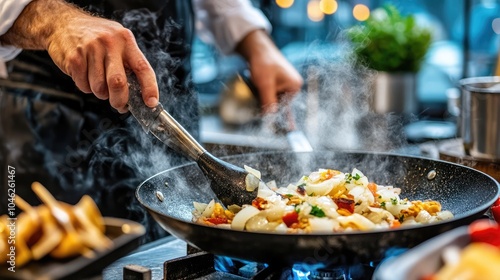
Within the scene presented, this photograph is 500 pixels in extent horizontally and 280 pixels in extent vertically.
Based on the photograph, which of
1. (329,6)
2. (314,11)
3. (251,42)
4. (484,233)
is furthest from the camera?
(314,11)

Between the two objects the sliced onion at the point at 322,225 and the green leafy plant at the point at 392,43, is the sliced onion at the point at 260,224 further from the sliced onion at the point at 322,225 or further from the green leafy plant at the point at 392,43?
the green leafy plant at the point at 392,43

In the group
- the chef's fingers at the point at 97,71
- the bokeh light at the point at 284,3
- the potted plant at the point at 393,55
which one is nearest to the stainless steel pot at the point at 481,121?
the chef's fingers at the point at 97,71

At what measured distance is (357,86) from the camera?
10.2ft

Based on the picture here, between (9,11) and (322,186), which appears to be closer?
(322,186)

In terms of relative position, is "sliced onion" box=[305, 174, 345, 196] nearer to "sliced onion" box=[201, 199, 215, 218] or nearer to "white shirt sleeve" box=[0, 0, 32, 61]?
"sliced onion" box=[201, 199, 215, 218]

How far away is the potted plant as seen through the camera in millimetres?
4770

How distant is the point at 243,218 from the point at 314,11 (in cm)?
566

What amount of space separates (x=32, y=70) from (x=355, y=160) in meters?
1.37

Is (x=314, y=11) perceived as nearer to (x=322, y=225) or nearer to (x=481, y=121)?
(x=481, y=121)

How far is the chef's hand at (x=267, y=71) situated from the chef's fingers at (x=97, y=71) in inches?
37.9

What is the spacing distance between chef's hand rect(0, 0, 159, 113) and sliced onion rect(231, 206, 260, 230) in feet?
1.26

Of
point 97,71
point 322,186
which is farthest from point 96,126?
point 322,186

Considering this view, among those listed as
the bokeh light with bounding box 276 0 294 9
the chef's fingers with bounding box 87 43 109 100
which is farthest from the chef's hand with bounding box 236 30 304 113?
the bokeh light with bounding box 276 0 294 9

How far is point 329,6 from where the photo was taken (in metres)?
6.75
